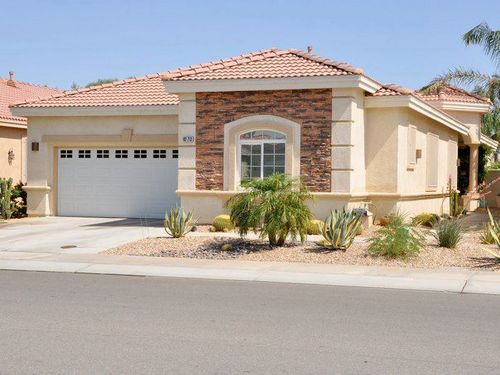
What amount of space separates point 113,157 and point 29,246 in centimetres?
743

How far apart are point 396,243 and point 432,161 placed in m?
11.3

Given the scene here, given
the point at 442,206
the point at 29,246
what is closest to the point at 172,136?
the point at 29,246

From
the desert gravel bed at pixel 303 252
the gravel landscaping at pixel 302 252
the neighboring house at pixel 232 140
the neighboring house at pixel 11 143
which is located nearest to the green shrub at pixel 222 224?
the neighboring house at pixel 232 140

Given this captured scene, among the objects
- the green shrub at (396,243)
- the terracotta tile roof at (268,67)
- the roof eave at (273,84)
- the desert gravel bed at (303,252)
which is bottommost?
the desert gravel bed at (303,252)

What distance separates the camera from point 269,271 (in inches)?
555

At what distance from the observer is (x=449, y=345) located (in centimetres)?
793

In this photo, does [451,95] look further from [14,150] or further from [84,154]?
[14,150]

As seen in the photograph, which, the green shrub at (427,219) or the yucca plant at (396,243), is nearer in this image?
the yucca plant at (396,243)

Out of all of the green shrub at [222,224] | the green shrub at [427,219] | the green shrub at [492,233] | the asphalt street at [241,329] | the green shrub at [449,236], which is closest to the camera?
the asphalt street at [241,329]

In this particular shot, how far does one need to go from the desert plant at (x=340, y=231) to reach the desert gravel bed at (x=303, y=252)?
0.20 metres

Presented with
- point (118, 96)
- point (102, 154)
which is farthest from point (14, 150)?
point (118, 96)

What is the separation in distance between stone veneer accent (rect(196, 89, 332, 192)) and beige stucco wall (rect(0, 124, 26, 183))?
434 inches

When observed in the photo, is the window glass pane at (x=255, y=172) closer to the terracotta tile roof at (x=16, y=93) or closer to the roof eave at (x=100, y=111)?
the roof eave at (x=100, y=111)

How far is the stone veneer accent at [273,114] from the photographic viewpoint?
2017 cm
